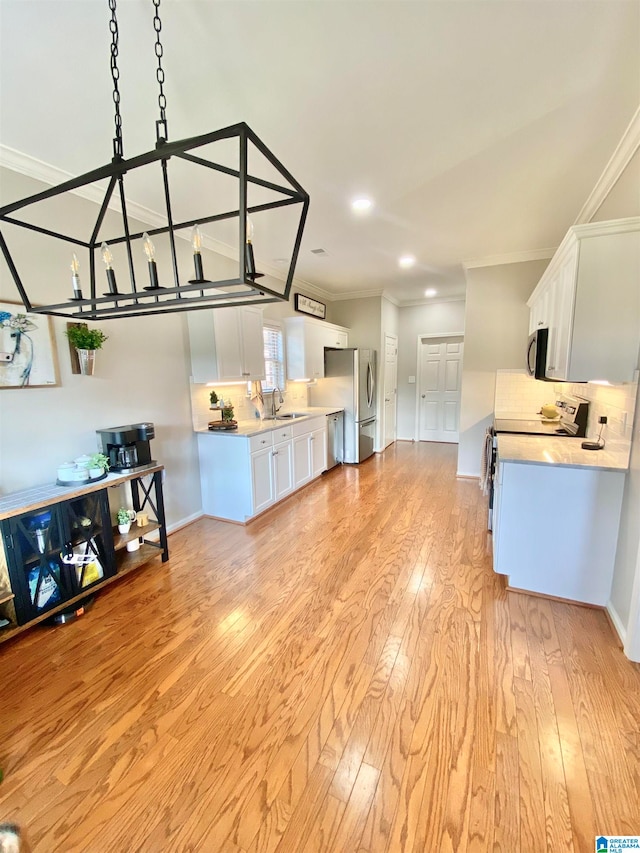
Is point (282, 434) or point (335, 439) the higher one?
point (282, 434)

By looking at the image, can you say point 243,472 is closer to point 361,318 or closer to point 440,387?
point 361,318

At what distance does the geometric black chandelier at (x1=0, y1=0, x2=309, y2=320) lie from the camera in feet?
3.68

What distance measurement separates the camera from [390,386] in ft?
22.1

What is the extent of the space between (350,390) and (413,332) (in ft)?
7.81

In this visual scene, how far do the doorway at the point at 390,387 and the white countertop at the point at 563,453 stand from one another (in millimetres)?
3753

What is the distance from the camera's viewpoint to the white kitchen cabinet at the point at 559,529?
210cm

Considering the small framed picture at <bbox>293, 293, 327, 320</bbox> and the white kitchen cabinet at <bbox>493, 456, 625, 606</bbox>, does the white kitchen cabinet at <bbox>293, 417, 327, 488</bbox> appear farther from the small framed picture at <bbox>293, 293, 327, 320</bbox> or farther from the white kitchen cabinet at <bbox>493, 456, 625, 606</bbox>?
the white kitchen cabinet at <bbox>493, 456, 625, 606</bbox>

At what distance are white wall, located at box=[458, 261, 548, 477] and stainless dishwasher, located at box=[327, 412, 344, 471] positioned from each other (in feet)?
5.73

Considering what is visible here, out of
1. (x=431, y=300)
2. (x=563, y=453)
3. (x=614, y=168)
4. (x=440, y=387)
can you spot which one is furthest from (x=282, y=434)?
(x=431, y=300)

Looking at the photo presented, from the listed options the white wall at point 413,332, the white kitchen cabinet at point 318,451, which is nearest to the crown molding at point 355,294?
the white wall at point 413,332

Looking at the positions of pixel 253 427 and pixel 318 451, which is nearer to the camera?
pixel 253 427

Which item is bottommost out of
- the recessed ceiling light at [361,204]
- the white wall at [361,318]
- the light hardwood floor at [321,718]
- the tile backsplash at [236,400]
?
the light hardwood floor at [321,718]

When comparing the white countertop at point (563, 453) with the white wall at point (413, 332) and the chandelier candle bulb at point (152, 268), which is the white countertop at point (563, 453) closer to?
the chandelier candle bulb at point (152, 268)

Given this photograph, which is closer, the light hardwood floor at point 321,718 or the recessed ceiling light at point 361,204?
the light hardwood floor at point 321,718
